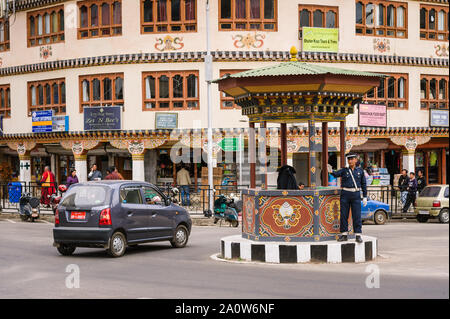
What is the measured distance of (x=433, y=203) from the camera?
2392 cm

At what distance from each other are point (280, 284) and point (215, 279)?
1.16 m

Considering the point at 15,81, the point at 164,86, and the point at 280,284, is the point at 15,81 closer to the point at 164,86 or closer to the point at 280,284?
the point at 164,86

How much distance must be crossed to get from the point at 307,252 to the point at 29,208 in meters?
14.2

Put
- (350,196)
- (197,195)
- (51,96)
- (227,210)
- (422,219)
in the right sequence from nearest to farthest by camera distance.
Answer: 1. (350,196)
2. (227,210)
3. (422,219)
4. (197,195)
5. (51,96)

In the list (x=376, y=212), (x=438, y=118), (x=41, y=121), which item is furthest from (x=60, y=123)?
(x=438, y=118)

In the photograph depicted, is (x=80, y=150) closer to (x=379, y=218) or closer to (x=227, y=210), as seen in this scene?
(x=227, y=210)

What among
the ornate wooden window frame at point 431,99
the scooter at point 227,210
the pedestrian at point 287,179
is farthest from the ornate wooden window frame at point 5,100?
the pedestrian at point 287,179

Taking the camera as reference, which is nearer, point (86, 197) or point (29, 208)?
point (86, 197)

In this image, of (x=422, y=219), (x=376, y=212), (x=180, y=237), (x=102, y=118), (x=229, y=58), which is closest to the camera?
(x=180, y=237)

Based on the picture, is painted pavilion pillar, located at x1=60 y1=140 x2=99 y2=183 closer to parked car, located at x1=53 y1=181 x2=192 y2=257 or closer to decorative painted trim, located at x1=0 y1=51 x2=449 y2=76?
decorative painted trim, located at x1=0 y1=51 x2=449 y2=76

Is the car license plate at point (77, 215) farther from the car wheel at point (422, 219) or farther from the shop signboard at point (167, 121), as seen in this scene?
the shop signboard at point (167, 121)

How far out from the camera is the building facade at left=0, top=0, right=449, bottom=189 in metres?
29.2

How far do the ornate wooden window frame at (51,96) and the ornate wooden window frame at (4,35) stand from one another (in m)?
2.66
